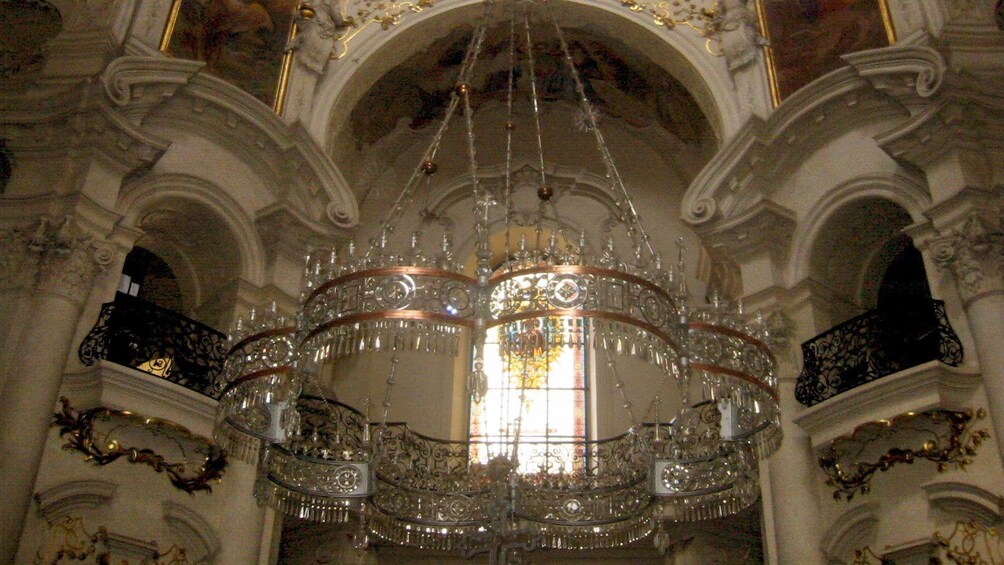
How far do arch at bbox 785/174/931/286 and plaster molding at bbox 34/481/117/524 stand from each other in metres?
6.10

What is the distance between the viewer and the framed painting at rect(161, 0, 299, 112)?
10.3m

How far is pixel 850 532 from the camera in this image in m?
8.13

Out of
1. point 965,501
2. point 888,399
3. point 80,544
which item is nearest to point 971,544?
point 965,501

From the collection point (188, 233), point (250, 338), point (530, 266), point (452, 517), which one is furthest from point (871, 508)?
point (188, 233)

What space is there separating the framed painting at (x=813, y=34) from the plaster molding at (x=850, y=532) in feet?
13.9

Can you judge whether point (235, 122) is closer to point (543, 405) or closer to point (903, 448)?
point (543, 405)

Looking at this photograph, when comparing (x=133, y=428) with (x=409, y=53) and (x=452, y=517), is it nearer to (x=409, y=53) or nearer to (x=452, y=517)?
(x=452, y=517)

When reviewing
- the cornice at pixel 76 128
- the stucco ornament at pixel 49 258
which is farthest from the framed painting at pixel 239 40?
the stucco ornament at pixel 49 258

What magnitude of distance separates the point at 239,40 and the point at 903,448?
7.38 metres

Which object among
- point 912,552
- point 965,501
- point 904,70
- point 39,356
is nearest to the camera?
point 965,501

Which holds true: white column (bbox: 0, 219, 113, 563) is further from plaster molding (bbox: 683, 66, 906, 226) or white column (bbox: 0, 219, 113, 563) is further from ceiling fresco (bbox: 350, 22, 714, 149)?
plaster molding (bbox: 683, 66, 906, 226)

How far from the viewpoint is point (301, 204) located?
10344 mm

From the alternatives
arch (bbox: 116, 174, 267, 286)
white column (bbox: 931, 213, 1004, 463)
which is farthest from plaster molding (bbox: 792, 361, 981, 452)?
arch (bbox: 116, 174, 267, 286)

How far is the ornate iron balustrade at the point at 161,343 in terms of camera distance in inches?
340
